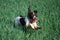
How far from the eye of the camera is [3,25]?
21.5 feet

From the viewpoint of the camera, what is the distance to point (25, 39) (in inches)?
232

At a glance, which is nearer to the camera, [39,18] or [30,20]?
[30,20]

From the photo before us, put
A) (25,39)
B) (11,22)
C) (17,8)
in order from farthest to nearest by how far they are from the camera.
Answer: (17,8) < (11,22) < (25,39)

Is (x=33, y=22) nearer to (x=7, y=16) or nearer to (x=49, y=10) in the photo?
(x=7, y=16)

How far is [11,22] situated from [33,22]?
0.86 meters

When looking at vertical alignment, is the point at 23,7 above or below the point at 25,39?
above

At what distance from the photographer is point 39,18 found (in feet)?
23.9

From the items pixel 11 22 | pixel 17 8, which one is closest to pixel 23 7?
pixel 17 8

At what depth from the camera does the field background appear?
608cm

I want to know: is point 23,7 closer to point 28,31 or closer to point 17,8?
point 17,8

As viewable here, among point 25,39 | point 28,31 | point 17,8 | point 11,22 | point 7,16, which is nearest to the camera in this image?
point 25,39

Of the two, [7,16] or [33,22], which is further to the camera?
[7,16]

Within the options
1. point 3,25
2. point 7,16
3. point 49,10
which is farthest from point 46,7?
point 3,25

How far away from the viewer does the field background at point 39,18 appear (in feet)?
20.0
